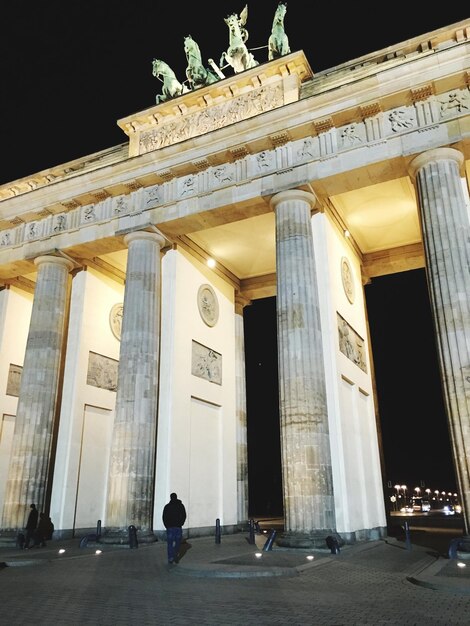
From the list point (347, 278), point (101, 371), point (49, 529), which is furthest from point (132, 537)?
point (347, 278)

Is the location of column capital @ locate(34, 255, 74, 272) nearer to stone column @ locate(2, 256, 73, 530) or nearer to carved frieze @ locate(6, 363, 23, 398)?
stone column @ locate(2, 256, 73, 530)

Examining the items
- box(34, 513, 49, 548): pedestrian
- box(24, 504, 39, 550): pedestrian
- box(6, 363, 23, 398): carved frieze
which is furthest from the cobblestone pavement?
box(6, 363, 23, 398): carved frieze

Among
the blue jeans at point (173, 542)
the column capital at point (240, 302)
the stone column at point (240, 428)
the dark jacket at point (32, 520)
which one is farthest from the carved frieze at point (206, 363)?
the blue jeans at point (173, 542)

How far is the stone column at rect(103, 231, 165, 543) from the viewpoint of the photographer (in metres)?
15.4

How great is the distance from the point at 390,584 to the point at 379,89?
1305 cm

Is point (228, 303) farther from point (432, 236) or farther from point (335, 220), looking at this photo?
point (432, 236)

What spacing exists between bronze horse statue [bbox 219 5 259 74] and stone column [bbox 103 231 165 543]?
750 centimetres

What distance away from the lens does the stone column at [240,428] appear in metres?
21.2

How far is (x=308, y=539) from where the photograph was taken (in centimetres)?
1281

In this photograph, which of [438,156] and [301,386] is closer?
[301,386]

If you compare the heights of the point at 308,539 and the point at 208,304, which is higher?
the point at 208,304

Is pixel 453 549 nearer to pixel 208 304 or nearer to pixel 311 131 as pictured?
pixel 311 131

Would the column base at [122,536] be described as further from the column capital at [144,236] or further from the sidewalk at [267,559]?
the column capital at [144,236]

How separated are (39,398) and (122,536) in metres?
5.89
